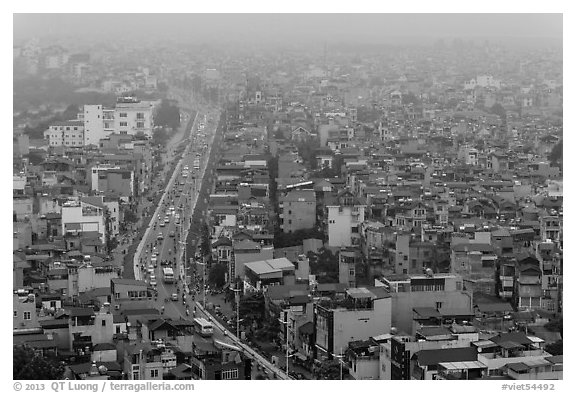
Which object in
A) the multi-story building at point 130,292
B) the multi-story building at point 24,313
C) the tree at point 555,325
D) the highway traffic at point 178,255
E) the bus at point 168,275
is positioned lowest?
the highway traffic at point 178,255

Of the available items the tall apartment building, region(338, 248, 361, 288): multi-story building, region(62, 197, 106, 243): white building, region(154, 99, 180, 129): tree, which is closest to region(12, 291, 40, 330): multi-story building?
region(338, 248, 361, 288): multi-story building

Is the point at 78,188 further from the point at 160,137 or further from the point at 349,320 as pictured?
the point at 160,137

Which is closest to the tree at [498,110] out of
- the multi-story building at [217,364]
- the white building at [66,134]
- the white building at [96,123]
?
the white building at [96,123]

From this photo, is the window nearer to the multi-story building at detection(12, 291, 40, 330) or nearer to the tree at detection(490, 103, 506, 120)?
the multi-story building at detection(12, 291, 40, 330)

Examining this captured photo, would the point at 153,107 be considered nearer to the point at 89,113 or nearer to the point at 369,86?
the point at 89,113

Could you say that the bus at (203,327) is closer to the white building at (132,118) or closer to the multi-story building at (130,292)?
the multi-story building at (130,292)

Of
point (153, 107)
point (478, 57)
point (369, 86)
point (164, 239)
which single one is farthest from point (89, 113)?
point (478, 57)
